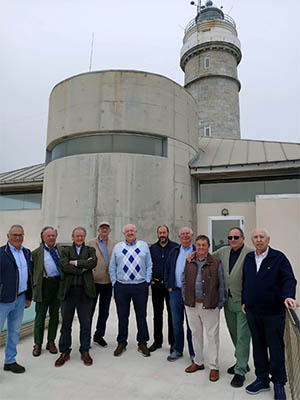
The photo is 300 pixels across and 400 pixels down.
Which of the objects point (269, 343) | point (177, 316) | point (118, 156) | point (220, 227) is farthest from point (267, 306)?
point (220, 227)

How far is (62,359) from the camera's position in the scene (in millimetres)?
3719

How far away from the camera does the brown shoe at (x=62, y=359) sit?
12.0 feet

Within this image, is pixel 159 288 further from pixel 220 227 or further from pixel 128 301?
pixel 220 227

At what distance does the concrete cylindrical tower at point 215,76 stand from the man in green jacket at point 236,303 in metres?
17.0

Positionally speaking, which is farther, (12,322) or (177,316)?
(177,316)

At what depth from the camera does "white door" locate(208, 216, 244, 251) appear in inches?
381

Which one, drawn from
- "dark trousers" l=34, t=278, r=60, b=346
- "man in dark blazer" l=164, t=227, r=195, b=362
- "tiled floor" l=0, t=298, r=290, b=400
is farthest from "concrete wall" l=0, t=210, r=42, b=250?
"man in dark blazer" l=164, t=227, r=195, b=362

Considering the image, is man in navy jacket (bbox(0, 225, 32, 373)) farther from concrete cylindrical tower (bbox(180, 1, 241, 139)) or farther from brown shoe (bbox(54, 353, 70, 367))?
concrete cylindrical tower (bbox(180, 1, 241, 139))

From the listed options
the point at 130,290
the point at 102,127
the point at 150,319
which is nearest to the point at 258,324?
the point at 130,290

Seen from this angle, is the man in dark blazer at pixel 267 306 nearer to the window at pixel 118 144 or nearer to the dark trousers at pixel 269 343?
the dark trousers at pixel 269 343

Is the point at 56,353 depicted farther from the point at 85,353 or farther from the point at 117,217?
the point at 117,217

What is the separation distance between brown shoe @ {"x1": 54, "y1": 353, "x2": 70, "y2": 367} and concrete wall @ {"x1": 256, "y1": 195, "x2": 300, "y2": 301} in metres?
6.16

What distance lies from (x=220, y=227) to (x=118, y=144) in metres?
4.57

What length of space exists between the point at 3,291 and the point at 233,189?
848cm
